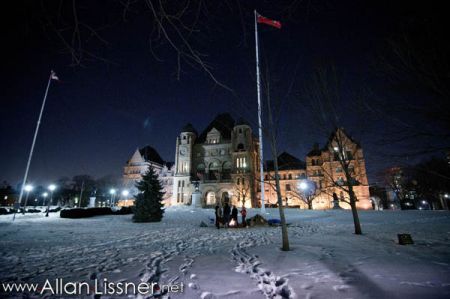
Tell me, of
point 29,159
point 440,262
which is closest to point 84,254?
point 440,262

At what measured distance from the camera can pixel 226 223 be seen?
13852mm

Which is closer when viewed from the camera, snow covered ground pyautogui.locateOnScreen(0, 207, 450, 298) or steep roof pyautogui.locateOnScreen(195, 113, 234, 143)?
snow covered ground pyautogui.locateOnScreen(0, 207, 450, 298)

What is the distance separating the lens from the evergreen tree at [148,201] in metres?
17.0

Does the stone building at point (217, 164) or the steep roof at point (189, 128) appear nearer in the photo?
the stone building at point (217, 164)

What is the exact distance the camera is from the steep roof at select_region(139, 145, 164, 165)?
6397 centimetres

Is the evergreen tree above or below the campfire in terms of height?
above

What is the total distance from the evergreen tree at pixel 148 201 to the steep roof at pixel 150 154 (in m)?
47.1

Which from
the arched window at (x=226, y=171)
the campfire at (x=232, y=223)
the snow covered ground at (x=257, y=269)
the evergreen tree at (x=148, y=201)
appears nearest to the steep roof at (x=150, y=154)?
the arched window at (x=226, y=171)

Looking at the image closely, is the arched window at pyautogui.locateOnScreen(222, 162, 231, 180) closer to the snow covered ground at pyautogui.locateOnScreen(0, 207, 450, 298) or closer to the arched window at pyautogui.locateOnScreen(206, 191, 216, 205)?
the arched window at pyautogui.locateOnScreen(206, 191, 216, 205)

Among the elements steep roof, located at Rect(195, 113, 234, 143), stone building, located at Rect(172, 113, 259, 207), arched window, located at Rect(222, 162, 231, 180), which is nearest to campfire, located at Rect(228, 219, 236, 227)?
stone building, located at Rect(172, 113, 259, 207)

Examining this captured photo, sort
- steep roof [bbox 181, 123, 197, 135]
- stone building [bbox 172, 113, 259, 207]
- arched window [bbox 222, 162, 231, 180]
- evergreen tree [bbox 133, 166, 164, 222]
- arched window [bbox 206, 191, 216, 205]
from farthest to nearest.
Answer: steep roof [bbox 181, 123, 197, 135]
arched window [bbox 222, 162, 231, 180]
arched window [bbox 206, 191, 216, 205]
stone building [bbox 172, 113, 259, 207]
evergreen tree [bbox 133, 166, 164, 222]

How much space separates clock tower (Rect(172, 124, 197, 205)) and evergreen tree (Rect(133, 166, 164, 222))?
31117 millimetres

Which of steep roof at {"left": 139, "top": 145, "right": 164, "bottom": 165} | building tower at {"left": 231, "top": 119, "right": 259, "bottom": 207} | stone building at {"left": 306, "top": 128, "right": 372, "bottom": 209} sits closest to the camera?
stone building at {"left": 306, "top": 128, "right": 372, "bottom": 209}

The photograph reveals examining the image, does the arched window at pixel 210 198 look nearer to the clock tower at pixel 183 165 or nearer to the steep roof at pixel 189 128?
the clock tower at pixel 183 165
